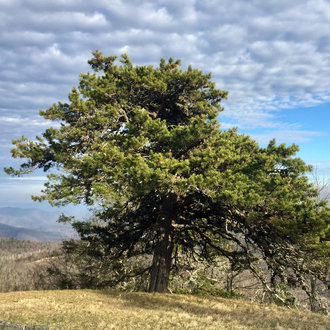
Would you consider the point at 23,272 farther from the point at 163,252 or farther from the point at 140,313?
the point at 140,313

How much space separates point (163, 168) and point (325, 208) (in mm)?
5889

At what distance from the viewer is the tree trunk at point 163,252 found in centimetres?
1645

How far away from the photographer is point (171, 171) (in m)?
13.0

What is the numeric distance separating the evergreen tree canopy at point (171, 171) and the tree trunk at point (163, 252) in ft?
0.16

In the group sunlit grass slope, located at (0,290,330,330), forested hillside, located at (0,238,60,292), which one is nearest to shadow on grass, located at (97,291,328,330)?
sunlit grass slope, located at (0,290,330,330)

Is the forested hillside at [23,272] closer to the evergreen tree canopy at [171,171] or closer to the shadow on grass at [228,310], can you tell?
the evergreen tree canopy at [171,171]

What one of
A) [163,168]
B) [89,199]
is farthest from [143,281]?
[163,168]

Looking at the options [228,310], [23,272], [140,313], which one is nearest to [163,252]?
[228,310]

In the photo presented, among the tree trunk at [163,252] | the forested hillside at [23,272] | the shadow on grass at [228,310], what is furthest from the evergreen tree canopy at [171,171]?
the forested hillside at [23,272]

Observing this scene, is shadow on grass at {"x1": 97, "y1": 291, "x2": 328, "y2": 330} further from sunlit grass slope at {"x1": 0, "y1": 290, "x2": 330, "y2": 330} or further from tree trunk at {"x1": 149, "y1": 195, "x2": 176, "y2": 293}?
tree trunk at {"x1": 149, "y1": 195, "x2": 176, "y2": 293}

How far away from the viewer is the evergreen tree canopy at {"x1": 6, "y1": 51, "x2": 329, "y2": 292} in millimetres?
12594

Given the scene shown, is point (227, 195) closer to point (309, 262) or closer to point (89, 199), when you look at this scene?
point (309, 262)

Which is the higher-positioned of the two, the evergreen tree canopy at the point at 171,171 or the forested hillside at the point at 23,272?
the evergreen tree canopy at the point at 171,171

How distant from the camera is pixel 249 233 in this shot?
48.3ft
